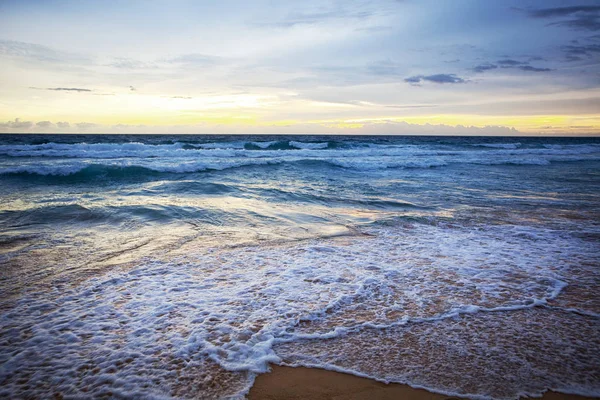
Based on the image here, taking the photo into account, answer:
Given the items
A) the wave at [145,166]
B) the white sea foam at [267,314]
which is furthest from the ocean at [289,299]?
the wave at [145,166]

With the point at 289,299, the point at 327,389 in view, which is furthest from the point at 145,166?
the point at 327,389

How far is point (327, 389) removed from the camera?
235 cm

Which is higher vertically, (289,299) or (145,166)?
(145,166)

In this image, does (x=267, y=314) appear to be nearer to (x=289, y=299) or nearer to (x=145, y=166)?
(x=289, y=299)

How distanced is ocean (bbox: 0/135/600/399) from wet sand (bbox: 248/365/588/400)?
0.23ft

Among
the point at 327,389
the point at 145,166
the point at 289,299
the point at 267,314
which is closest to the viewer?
the point at 327,389

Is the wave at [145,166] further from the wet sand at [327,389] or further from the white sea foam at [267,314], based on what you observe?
the wet sand at [327,389]

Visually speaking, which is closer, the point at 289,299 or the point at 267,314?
the point at 267,314

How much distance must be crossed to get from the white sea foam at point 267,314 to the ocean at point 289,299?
0.02 metres

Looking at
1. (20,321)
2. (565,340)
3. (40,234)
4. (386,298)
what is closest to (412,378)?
(386,298)

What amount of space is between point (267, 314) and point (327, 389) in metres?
1.09

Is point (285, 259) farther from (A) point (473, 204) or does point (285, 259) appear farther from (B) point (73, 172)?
(B) point (73, 172)

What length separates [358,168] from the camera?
20297 millimetres

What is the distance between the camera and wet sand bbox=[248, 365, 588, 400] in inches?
90.1
